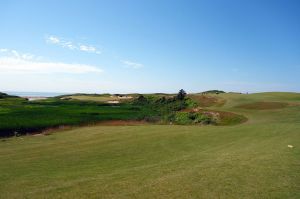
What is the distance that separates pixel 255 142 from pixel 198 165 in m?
8.94

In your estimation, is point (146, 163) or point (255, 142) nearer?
point (146, 163)

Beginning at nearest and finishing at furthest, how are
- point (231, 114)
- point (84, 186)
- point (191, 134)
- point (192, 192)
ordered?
point (192, 192), point (84, 186), point (191, 134), point (231, 114)

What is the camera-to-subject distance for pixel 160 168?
16188mm

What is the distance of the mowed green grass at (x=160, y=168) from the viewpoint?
12.1m

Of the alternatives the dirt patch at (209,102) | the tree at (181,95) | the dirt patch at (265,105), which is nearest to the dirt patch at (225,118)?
the dirt patch at (265,105)

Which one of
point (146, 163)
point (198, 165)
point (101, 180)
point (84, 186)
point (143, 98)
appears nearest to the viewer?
point (84, 186)

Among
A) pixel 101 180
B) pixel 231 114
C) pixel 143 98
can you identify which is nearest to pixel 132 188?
pixel 101 180

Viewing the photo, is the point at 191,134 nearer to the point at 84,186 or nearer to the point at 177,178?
the point at 177,178

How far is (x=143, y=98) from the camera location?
356 feet

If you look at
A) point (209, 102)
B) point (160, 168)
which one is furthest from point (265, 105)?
point (160, 168)

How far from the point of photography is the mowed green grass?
476 inches

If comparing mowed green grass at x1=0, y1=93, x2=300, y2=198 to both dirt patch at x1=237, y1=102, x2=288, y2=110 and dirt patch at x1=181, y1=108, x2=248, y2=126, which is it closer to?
dirt patch at x1=181, y1=108, x2=248, y2=126

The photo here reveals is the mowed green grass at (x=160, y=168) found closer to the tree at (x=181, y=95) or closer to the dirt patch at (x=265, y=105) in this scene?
the dirt patch at (x=265, y=105)

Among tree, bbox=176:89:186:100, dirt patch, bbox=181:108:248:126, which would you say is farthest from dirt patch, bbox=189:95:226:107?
dirt patch, bbox=181:108:248:126
